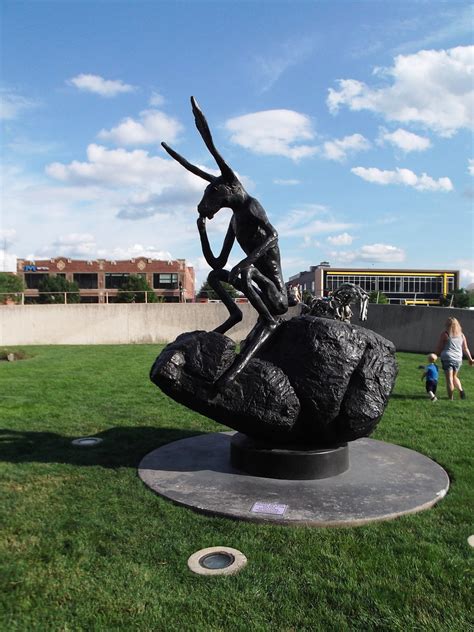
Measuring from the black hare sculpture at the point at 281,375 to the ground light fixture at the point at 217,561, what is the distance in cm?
164

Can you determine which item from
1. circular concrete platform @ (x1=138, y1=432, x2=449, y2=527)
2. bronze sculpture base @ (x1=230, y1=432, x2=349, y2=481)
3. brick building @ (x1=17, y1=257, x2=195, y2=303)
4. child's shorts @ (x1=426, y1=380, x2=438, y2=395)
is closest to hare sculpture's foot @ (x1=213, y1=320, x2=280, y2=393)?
bronze sculpture base @ (x1=230, y1=432, x2=349, y2=481)

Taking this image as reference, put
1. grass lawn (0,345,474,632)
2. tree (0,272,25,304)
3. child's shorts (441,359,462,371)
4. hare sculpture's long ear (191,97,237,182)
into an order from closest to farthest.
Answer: grass lawn (0,345,474,632), hare sculpture's long ear (191,97,237,182), child's shorts (441,359,462,371), tree (0,272,25,304)

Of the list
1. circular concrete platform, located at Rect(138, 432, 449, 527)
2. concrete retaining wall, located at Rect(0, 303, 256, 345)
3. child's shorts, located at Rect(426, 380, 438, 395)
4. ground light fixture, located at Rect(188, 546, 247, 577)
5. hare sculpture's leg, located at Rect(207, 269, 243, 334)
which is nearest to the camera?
ground light fixture, located at Rect(188, 546, 247, 577)

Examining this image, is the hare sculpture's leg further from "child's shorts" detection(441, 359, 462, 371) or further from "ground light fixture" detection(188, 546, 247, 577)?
"child's shorts" detection(441, 359, 462, 371)

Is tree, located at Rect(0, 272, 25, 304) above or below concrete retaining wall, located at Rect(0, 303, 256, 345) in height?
above

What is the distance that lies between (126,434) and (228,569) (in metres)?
4.20

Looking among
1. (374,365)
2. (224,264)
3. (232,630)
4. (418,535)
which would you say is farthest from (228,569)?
(224,264)

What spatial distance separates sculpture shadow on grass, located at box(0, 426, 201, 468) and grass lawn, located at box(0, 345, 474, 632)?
1.6 inches

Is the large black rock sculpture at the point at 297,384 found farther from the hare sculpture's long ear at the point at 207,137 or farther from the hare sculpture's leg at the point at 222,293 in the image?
the hare sculpture's long ear at the point at 207,137

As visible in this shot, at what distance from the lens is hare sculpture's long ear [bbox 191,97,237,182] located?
5584mm

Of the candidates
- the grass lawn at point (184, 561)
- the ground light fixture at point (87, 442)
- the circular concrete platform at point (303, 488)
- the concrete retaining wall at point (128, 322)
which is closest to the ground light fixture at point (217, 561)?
the grass lawn at point (184, 561)

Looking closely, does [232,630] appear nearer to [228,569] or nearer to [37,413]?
[228,569]

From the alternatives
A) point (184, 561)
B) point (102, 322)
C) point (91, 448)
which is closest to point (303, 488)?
point (184, 561)

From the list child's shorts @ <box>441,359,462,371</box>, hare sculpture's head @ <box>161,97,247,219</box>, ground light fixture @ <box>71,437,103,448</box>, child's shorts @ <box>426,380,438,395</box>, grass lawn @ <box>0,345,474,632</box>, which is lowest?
ground light fixture @ <box>71,437,103,448</box>
